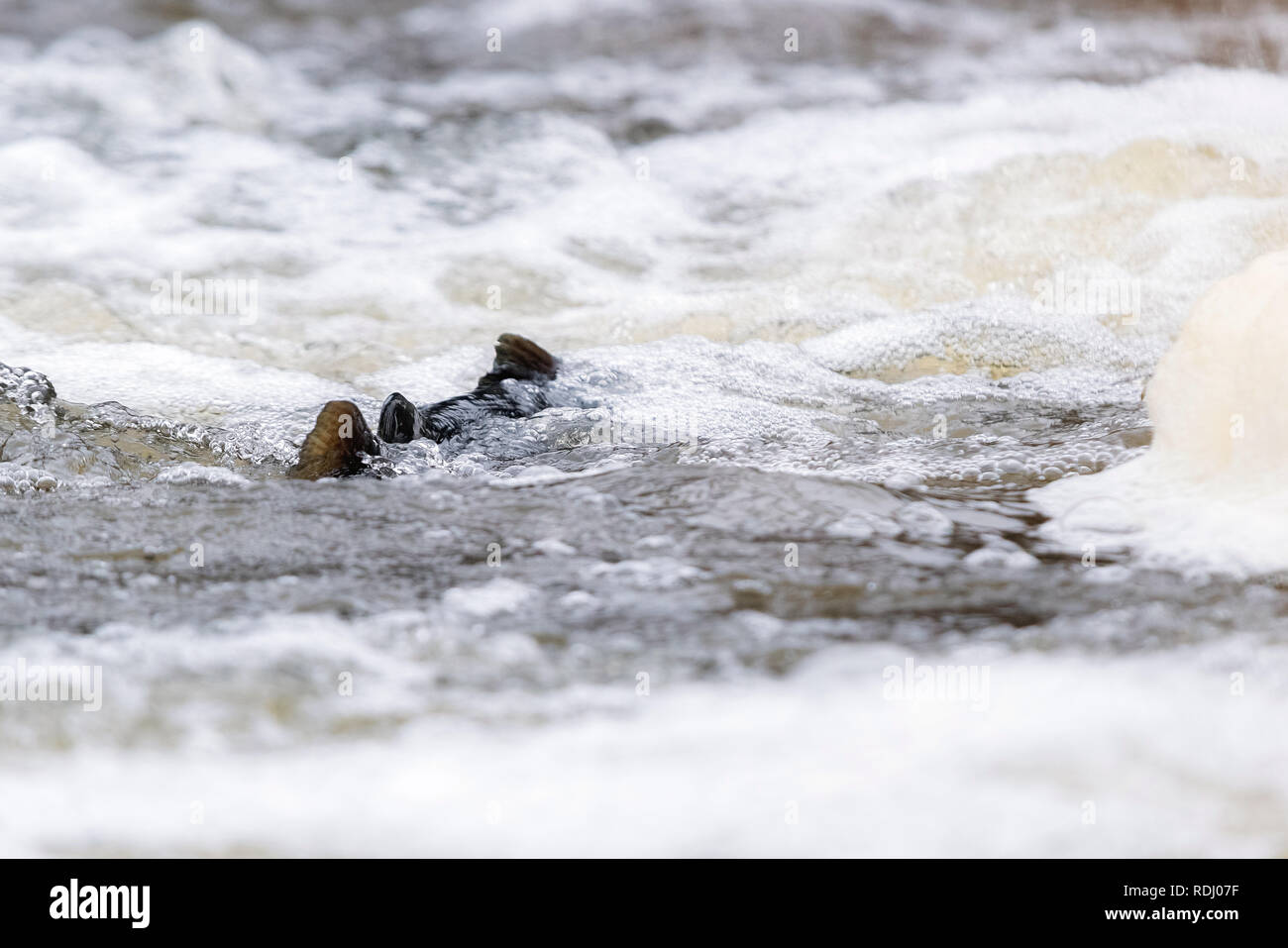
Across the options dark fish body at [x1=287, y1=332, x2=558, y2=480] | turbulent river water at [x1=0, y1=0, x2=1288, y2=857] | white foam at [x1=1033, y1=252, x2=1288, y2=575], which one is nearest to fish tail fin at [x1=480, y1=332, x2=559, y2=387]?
dark fish body at [x1=287, y1=332, x2=558, y2=480]

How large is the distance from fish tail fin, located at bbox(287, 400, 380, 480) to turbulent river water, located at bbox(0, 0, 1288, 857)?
16cm

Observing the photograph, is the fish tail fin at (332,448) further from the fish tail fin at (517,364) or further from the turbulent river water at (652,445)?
the fish tail fin at (517,364)

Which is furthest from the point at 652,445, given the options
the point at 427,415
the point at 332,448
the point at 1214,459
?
the point at 1214,459

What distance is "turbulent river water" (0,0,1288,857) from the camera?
1573mm

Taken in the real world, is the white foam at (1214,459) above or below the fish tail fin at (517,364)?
below

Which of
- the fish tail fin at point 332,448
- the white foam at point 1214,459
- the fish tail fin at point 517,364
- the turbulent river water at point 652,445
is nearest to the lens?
the turbulent river water at point 652,445

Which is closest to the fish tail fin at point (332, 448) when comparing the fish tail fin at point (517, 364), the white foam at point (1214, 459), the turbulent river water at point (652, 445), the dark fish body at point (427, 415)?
the dark fish body at point (427, 415)

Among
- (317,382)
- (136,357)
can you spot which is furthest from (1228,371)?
(136,357)

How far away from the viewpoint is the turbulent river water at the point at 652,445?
157 cm

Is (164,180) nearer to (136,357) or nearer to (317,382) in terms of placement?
(136,357)

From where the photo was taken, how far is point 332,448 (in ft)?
9.14

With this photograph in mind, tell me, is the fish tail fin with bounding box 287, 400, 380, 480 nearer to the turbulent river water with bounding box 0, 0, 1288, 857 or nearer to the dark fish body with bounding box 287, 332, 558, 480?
the dark fish body with bounding box 287, 332, 558, 480

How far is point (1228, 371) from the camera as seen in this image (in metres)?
2.41

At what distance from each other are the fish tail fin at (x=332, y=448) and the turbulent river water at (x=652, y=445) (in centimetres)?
16
